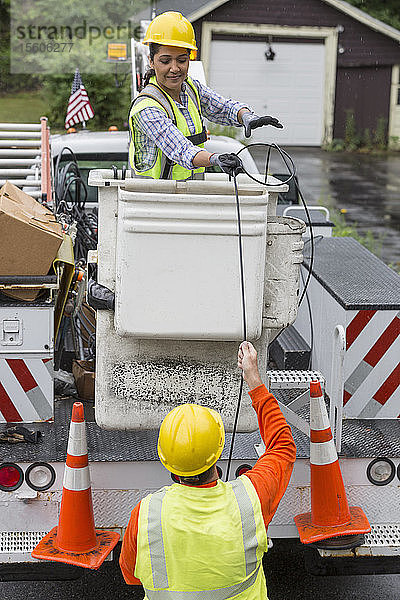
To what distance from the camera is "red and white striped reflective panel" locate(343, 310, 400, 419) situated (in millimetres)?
4031

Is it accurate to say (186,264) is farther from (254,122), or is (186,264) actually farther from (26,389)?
(26,389)

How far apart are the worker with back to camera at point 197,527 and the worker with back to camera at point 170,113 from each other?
55.0 inches

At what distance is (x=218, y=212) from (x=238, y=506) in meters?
1.15

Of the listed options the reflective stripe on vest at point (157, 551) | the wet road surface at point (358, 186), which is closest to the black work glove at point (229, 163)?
the reflective stripe on vest at point (157, 551)

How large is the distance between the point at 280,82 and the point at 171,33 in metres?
22.6

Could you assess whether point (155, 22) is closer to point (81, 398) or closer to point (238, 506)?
point (81, 398)

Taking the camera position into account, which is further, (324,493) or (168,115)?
(168,115)

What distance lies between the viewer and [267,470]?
9.57 ft

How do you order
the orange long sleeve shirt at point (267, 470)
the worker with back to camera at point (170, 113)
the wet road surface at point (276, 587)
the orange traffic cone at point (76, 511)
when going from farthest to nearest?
the wet road surface at point (276, 587) < the worker with back to camera at point (170, 113) < the orange traffic cone at point (76, 511) < the orange long sleeve shirt at point (267, 470)

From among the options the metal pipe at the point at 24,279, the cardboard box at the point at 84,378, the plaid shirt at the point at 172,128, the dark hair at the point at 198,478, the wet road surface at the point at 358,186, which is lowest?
the wet road surface at the point at 358,186

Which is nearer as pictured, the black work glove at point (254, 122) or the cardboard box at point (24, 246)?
the black work glove at point (254, 122)

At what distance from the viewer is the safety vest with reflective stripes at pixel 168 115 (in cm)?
397

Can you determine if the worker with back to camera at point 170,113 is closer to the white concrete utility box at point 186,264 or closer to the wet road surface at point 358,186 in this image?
the white concrete utility box at point 186,264

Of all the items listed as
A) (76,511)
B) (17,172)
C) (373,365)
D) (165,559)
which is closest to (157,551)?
(165,559)
